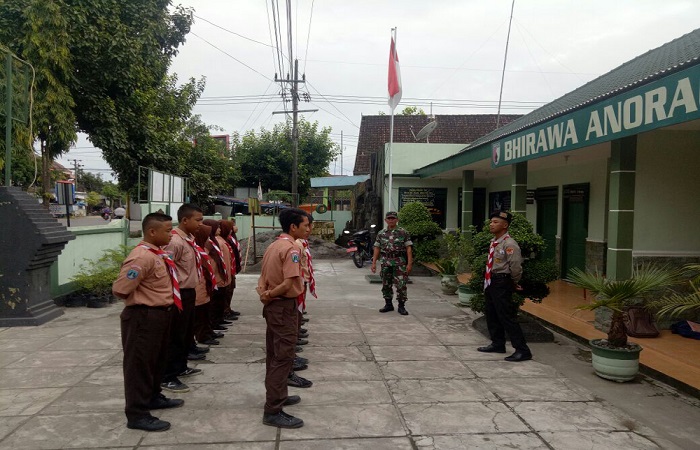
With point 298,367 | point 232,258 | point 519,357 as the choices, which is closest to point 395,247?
point 232,258

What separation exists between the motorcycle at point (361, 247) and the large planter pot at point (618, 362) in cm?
1029

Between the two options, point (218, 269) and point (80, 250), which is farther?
point (80, 250)

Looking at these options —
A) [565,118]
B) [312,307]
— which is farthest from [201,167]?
[565,118]

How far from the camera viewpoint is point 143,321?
146 inches

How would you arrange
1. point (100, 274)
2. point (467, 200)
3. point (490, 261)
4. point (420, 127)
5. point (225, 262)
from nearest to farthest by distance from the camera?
point (490, 261), point (225, 262), point (100, 274), point (467, 200), point (420, 127)

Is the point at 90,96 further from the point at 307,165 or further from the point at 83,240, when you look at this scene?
the point at 307,165

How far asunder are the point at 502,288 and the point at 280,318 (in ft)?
9.32

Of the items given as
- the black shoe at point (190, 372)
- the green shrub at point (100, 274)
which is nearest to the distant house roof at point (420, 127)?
the green shrub at point (100, 274)

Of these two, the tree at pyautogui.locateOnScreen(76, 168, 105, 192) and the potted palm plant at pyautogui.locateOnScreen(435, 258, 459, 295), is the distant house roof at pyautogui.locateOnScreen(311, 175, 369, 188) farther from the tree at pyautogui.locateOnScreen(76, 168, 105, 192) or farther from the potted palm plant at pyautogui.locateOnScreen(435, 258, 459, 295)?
the tree at pyautogui.locateOnScreen(76, 168, 105, 192)

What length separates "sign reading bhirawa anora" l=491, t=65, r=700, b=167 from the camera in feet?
14.9

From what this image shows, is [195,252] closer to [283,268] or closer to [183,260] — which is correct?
[183,260]

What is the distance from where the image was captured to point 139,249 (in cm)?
384

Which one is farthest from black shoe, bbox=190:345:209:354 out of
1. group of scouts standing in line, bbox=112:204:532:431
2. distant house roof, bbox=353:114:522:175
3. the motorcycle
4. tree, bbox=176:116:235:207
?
distant house roof, bbox=353:114:522:175

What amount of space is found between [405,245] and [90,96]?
30.5 feet
